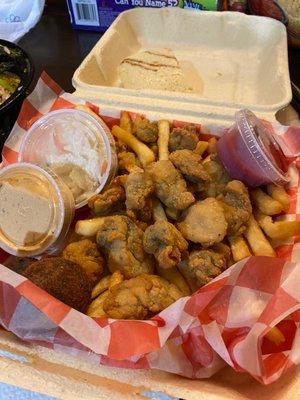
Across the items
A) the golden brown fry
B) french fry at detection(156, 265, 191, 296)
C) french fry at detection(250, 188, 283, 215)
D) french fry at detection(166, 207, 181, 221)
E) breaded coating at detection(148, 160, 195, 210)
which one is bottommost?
french fry at detection(156, 265, 191, 296)

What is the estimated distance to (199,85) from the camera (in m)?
1.54

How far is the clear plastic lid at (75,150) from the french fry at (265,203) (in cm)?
36

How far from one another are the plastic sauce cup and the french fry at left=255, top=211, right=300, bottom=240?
106 mm

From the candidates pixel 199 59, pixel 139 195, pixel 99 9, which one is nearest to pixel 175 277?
pixel 139 195

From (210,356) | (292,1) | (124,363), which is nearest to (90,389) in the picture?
(124,363)

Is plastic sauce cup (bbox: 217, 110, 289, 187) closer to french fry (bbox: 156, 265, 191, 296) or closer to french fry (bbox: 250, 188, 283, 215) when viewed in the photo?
french fry (bbox: 250, 188, 283, 215)

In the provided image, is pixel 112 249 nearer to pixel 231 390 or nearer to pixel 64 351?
pixel 64 351

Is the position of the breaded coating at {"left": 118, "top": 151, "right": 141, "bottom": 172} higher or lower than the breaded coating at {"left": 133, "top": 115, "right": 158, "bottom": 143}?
lower

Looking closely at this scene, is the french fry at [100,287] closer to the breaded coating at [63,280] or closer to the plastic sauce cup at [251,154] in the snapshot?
the breaded coating at [63,280]

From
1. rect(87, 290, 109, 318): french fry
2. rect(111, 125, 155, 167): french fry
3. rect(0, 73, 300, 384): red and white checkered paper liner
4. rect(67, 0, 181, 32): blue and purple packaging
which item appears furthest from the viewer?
rect(67, 0, 181, 32): blue and purple packaging

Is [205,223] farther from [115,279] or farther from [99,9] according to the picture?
[99,9]

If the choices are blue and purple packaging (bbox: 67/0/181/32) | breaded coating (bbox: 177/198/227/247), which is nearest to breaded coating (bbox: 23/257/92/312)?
breaded coating (bbox: 177/198/227/247)

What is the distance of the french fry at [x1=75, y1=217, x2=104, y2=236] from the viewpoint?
3.30 feet

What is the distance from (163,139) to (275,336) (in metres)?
0.58
